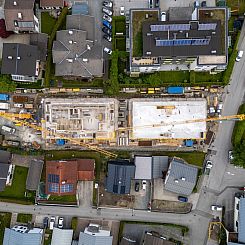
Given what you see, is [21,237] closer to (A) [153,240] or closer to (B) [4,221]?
(B) [4,221]

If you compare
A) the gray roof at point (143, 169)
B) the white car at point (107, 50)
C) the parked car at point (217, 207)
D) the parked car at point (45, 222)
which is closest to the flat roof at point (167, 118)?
the gray roof at point (143, 169)

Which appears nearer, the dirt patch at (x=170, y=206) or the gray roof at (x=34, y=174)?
the gray roof at (x=34, y=174)

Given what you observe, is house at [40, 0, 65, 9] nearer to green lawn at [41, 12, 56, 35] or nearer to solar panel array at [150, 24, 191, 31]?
green lawn at [41, 12, 56, 35]

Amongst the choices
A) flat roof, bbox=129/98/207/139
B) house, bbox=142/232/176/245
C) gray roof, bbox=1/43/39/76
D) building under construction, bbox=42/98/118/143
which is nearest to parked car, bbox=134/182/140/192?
house, bbox=142/232/176/245

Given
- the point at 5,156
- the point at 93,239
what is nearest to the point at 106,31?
the point at 5,156

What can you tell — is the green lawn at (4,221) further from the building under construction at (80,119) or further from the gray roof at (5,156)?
the building under construction at (80,119)

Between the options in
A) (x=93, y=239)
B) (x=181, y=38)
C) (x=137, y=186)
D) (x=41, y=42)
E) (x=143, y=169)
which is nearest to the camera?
(x=181, y=38)
